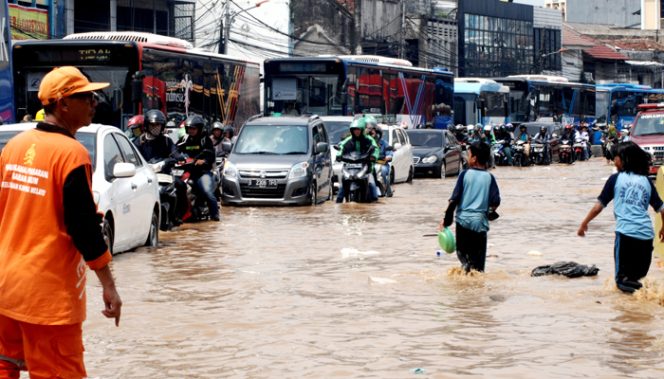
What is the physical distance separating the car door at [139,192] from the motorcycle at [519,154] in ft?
107

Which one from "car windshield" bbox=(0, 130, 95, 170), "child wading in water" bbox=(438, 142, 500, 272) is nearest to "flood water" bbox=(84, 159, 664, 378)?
"child wading in water" bbox=(438, 142, 500, 272)

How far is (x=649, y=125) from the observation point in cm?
3180

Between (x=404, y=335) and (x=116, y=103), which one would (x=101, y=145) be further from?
(x=116, y=103)

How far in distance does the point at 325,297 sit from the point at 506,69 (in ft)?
278

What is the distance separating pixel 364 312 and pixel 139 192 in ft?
16.4

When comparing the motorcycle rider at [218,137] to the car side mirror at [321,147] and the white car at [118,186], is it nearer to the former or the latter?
the car side mirror at [321,147]

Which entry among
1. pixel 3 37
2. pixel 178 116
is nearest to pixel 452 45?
pixel 178 116

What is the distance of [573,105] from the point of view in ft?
212

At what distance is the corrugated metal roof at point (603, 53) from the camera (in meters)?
99.5

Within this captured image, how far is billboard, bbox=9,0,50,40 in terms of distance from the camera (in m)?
40.9

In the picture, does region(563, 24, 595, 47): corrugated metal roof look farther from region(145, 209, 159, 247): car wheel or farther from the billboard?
region(145, 209, 159, 247): car wheel

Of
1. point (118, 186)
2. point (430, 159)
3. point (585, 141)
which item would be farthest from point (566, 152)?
point (118, 186)

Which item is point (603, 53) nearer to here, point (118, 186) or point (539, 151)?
point (539, 151)

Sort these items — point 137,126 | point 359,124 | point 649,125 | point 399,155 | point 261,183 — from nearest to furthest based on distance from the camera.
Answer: point 137,126, point 261,183, point 359,124, point 649,125, point 399,155
